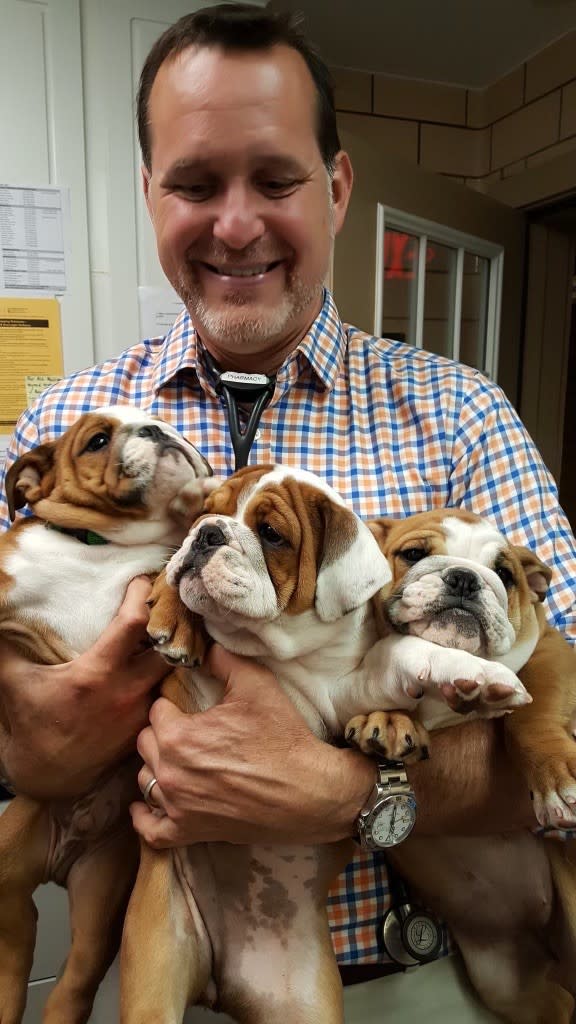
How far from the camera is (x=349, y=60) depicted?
3010 mm

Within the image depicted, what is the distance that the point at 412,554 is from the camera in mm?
1107

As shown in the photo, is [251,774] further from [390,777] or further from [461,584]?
[461,584]

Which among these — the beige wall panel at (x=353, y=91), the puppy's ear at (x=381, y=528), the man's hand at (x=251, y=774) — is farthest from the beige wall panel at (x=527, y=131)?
the man's hand at (x=251, y=774)

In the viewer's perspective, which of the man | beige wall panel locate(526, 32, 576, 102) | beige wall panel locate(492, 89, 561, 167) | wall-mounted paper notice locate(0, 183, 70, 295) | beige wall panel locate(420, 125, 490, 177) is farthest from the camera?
beige wall panel locate(420, 125, 490, 177)

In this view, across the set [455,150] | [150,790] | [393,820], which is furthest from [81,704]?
[455,150]

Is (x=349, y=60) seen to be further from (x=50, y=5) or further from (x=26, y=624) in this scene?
(x=26, y=624)

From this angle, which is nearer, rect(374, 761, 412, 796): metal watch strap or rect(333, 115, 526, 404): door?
rect(374, 761, 412, 796): metal watch strap

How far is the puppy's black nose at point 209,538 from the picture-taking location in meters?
0.96

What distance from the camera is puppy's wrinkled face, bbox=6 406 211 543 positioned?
1.12m

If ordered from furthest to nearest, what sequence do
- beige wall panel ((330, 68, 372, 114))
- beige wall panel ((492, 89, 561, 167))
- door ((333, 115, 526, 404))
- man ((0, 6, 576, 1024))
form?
beige wall panel ((330, 68, 372, 114)) < beige wall panel ((492, 89, 561, 167)) < door ((333, 115, 526, 404)) < man ((0, 6, 576, 1024))

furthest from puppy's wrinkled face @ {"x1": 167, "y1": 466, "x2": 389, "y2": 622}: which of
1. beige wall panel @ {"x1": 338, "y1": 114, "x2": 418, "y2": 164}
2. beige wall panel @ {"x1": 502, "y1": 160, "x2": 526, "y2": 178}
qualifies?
beige wall panel @ {"x1": 502, "y1": 160, "x2": 526, "y2": 178}

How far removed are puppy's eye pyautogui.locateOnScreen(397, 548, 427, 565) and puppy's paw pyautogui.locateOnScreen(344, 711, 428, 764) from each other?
0.75 feet

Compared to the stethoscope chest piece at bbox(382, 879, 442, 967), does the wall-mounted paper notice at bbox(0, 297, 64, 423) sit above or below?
above

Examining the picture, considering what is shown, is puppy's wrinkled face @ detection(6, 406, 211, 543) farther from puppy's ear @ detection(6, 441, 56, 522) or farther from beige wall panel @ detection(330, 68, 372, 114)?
beige wall panel @ detection(330, 68, 372, 114)
